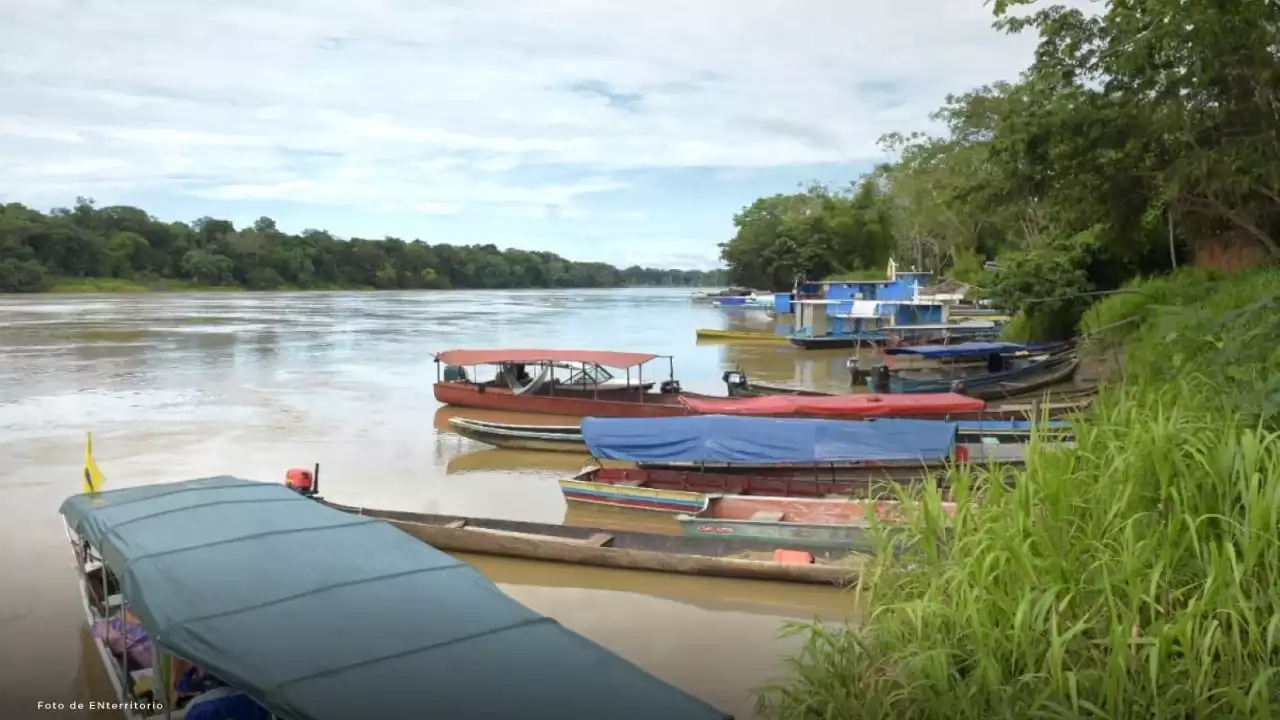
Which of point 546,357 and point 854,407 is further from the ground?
point 546,357

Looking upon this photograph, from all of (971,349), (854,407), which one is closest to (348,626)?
(854,407)

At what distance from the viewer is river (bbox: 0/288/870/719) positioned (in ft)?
24.6

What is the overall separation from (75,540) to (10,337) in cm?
3526

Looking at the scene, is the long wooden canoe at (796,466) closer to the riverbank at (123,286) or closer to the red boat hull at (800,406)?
the red boat hull at (800,406)

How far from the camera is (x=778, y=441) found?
11562mm

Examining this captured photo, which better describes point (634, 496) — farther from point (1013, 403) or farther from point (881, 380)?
point (881, 380)

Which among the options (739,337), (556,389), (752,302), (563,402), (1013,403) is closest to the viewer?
(1013,403)

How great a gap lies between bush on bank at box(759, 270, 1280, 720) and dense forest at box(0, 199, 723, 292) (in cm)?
8367

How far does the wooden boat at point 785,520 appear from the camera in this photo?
9.14 metres

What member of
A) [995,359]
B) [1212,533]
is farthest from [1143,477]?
[995,359]

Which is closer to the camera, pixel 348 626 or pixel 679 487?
pixel 348 626

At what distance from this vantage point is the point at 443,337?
41.7 meters

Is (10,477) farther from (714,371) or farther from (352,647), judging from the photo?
(714,371)

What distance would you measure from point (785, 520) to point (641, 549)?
1681 mm
